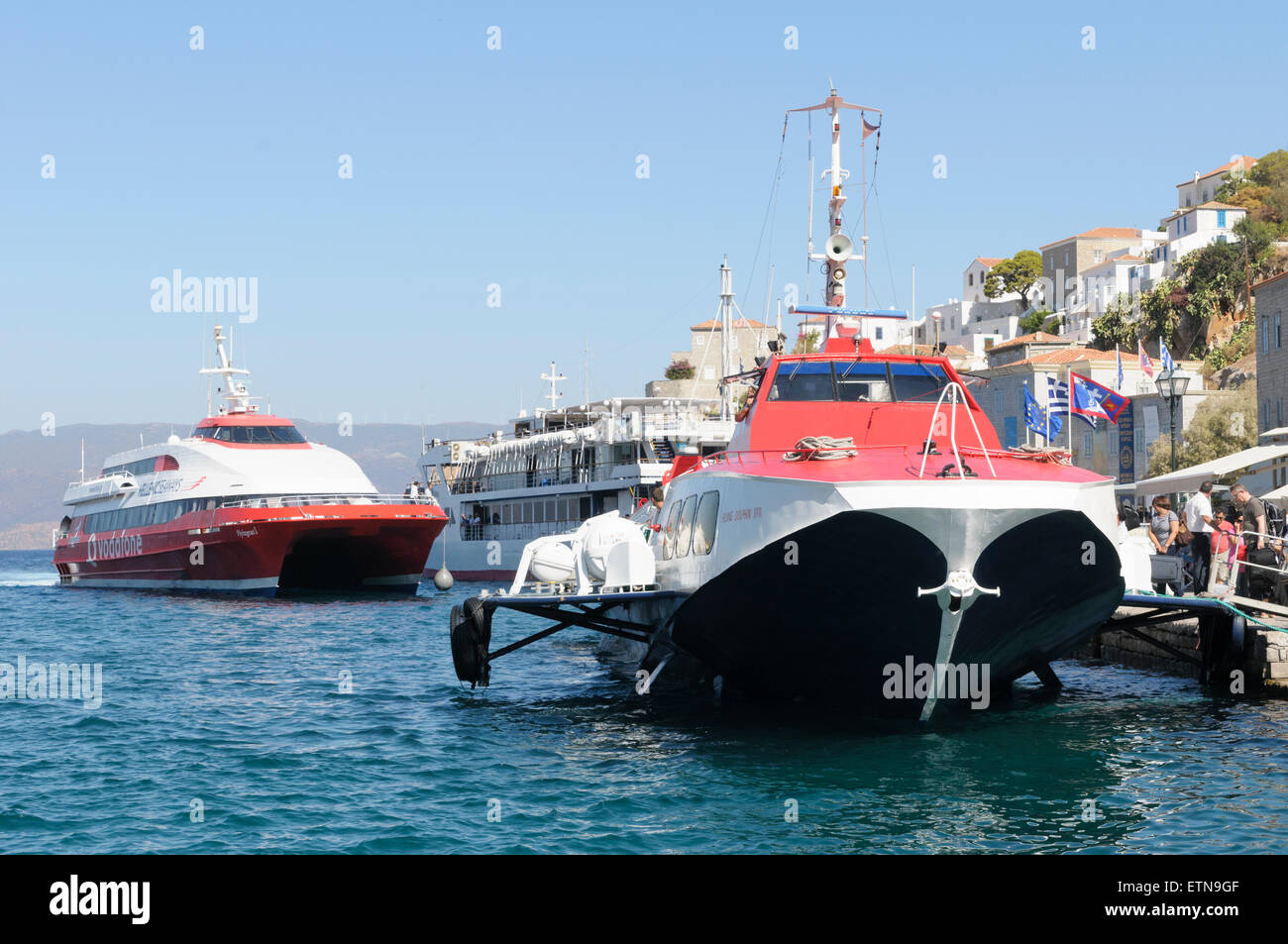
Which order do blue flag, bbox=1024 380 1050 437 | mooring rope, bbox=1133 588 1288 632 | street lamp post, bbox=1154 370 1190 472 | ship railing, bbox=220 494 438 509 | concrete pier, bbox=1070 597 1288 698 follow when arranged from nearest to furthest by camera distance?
mooring rope, bbox=1133 588 1288 632
concrete pier, bbox=1070 597 1288 698
street lamp post, bbox=1154 370 1190 472
blue flag, bbox=1024 380 1050 437
ship railing, bbox=220 494 438 509

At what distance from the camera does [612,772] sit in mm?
13617

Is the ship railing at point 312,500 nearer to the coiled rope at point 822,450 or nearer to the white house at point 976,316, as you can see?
the coiled rope at point 822,450

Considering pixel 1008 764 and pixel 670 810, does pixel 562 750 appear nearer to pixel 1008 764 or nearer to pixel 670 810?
pixel 670 810

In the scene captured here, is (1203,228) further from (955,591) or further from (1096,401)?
(955,591)

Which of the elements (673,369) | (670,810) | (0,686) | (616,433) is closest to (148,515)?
(616,433)

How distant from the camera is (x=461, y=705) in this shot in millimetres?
19078

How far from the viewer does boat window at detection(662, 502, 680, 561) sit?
17.9 m

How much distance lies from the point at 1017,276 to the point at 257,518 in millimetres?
90600

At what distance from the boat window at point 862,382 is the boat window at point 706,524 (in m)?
2.51

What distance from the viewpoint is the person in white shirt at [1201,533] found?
19766 mm

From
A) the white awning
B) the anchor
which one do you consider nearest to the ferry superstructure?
the white awning

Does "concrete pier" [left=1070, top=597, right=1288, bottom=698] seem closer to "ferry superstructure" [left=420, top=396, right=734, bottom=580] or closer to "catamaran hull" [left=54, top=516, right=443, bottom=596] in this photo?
"catamaran hull" [left=54, top=516, right=443, bottom=596]

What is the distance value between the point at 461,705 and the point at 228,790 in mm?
6110

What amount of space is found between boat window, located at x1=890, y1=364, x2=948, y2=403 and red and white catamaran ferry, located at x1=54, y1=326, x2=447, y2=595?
30.3m
